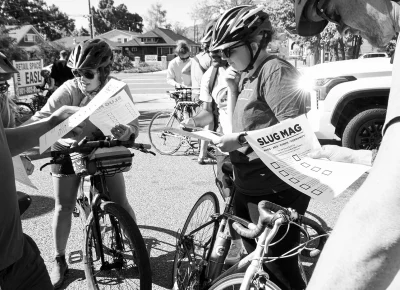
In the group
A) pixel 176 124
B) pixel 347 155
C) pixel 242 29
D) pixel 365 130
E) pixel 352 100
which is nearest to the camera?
pixel 347 155

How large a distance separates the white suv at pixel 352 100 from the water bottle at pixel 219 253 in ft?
14.3

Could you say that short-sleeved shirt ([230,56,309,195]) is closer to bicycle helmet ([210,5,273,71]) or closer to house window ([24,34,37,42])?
bicycle helmet ([210,5,273,71])

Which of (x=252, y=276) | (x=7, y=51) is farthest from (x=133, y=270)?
(x=7, y=51)

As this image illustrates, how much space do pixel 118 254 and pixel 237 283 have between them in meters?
1.44

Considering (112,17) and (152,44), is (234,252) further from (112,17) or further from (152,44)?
(112,17)

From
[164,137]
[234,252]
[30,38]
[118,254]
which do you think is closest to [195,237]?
[234,252]

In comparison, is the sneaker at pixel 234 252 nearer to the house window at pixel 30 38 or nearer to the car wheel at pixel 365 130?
the car wheel at pixel 365 130

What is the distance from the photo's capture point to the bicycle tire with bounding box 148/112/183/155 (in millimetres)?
7828

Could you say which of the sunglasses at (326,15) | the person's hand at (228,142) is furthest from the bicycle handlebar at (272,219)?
the sunglasses at (326,15)

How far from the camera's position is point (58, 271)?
3.46 m

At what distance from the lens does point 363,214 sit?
2.31 feet

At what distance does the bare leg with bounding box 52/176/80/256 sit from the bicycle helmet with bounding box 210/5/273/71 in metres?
1.59

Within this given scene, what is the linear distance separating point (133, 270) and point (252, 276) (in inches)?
55.7

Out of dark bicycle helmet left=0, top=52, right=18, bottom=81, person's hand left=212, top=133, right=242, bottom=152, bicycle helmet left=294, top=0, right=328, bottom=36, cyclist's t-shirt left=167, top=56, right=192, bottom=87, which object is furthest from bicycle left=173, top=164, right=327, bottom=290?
cyclist's t-shirt left=167, top=56, right=192, bottom=87
